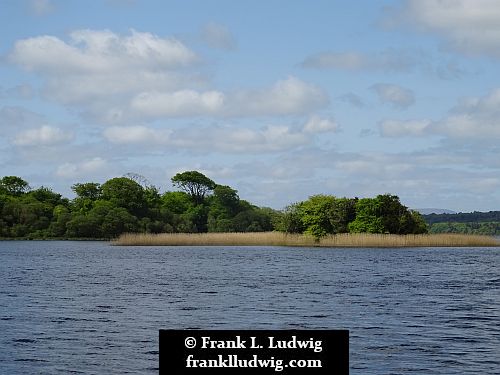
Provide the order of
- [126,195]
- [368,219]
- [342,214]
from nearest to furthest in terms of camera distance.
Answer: [368,219] < [342,214] < [126,195]

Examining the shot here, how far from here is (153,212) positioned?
155 metres

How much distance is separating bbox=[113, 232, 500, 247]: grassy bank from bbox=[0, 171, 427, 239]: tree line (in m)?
1.76

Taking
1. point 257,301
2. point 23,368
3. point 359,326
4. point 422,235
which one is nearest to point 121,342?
point 23,368

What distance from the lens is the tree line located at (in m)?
109

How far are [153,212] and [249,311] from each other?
123 m

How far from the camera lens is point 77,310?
35500 mm

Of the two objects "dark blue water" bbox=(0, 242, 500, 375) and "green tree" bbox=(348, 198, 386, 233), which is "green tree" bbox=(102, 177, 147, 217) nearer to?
"green tree" bbox=(348, 198, 386, 233)

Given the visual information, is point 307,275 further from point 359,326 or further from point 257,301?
point 359,326

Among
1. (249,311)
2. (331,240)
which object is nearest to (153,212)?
(331,240)

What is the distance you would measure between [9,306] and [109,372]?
56.9ft

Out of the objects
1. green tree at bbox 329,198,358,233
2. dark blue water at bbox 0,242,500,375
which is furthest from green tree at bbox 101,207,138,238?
dark blue water at bbox 0,242,500,375

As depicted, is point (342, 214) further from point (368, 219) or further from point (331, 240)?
point (331, 240)

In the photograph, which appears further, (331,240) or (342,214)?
(331,240)

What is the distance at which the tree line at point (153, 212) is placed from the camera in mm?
109125
